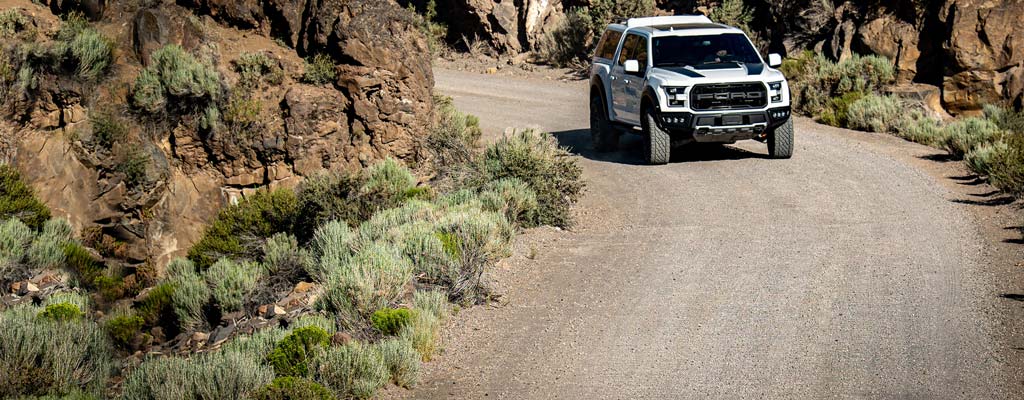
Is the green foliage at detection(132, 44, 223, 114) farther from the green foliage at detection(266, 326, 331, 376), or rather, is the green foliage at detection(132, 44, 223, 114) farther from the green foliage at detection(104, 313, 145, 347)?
the green foliage at detection(266, 326, 331, 376)

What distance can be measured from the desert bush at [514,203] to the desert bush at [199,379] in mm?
5634

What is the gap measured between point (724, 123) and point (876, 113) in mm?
5828

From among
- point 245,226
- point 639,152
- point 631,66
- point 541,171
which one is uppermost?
point 631,66

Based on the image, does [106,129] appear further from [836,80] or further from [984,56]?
[984,56]

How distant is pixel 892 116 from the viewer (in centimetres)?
1908

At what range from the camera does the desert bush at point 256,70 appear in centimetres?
1582

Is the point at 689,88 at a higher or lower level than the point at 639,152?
higher

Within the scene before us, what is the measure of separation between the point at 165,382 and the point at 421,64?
10495 mm

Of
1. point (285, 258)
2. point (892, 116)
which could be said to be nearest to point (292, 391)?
point (285, 258)

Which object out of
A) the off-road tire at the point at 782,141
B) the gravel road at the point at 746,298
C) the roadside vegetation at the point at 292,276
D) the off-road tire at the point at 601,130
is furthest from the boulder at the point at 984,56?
the roadside vegetation at the point at 292,276

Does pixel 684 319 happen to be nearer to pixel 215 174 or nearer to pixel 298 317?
pixel 298 317

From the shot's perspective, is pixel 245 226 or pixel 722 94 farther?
pixel 722 94

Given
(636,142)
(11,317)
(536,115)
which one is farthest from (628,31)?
(11,317)

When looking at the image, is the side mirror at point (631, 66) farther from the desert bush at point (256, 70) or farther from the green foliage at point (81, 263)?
the green foliage at point (81, 263)
